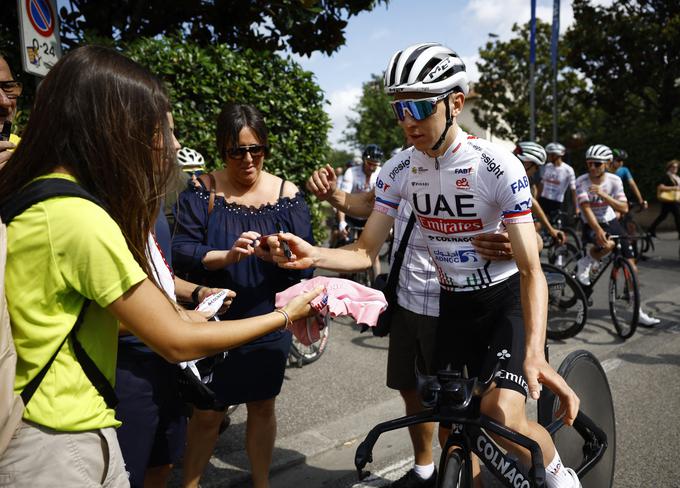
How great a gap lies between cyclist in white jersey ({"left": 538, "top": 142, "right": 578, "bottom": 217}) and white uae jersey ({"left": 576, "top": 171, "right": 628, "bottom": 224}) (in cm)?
367

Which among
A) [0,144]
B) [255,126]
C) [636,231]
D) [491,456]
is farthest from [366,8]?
[636,231]

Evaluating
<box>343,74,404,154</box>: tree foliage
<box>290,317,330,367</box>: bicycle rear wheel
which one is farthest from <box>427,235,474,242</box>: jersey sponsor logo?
<box>343,74,404,154</box>: tree foliage

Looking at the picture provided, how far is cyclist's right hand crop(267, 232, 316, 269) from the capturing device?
2480mm

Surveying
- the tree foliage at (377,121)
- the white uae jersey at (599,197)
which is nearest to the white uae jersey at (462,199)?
the white uae jersey at (599,197)

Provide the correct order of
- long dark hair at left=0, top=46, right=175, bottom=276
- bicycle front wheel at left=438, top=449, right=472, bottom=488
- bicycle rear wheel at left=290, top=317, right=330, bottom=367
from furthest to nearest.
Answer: bicycle rear wheel at left=290, top=317, right=330, bottom=367, bicycle front wheel at left=438, top=449, right=472, bottom=488, long dark hair at left=0, top=46, right=175, bottom=276

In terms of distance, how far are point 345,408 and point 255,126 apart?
Answer: 254cm

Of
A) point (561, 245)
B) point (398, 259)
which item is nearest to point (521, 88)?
point (561, 245)

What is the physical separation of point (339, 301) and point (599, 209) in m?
6.20

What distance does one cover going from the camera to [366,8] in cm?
743

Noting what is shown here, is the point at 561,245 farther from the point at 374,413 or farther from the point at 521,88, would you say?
the point at 521,88

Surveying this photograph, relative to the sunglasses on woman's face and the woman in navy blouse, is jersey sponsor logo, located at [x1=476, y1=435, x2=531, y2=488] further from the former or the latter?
the sunglasses on woman's face

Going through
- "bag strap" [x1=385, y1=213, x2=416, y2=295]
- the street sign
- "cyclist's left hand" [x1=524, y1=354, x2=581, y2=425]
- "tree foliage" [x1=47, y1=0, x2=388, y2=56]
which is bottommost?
"cyclist's left hand" [x1=524, y1=354, x2=581, y2=425]

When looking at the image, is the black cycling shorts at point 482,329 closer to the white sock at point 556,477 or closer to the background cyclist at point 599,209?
the white sock at point 556,477

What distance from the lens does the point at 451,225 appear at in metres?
2.60
